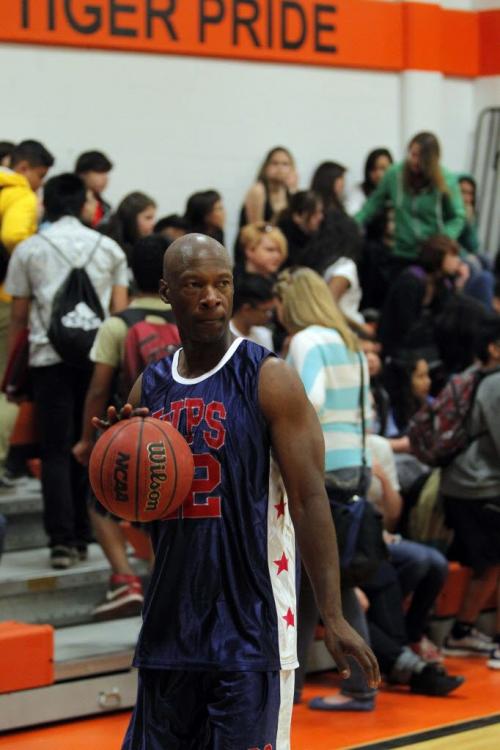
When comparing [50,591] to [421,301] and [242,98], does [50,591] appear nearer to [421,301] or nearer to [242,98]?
[421,301]

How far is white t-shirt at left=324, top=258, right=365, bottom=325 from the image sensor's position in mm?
8859

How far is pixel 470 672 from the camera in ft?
23.6

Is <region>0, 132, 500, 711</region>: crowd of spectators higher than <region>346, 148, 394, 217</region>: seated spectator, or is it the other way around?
<region>346, 148, 394, 217</region>: seated spectator

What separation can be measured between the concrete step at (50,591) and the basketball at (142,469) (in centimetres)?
308

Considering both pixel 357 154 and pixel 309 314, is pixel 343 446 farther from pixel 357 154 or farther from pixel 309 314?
pixel 357 154

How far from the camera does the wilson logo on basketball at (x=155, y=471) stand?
11.8 feet

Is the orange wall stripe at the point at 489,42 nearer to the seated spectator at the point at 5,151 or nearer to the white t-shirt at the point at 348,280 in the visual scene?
the white t-shirt at the point at 348,280

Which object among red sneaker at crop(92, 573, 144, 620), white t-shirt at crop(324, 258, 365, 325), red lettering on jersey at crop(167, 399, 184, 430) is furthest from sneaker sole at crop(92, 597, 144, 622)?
red lettering on jersey at crop(167, 399, 184, 430)

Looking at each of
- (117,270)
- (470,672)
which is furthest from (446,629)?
(117,270)

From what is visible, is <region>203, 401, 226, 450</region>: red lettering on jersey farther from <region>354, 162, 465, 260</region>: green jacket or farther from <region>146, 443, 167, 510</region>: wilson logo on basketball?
<region>354, 162, 465, 260</region>: green jacket

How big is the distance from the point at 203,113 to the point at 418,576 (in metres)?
5.50

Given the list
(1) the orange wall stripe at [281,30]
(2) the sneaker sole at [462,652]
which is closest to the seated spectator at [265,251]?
(2) the sneaker sole at [462,652]

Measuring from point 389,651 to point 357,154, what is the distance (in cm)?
659

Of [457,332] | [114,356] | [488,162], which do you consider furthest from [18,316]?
[488,162]
